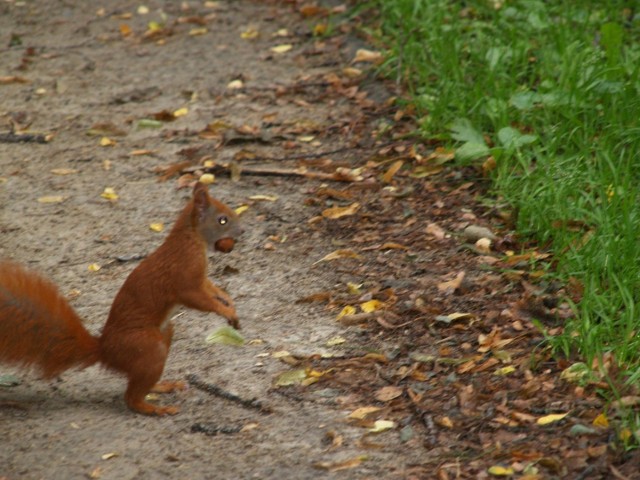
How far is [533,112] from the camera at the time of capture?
5078mm

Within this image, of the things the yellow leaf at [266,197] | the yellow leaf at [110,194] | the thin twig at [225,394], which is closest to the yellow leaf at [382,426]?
the thin twig at [225,394]

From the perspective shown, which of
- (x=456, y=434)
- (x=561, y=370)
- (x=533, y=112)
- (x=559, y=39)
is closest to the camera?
(x=456, y=434)

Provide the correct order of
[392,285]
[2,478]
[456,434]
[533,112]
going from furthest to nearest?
[533,112] → [392,285] → [456,434] → [2,478]

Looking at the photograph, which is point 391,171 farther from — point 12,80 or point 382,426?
point 12,80

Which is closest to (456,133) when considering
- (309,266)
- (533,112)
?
(533,112)

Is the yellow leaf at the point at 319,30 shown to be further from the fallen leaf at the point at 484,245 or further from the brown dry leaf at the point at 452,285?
the brown dry leaf at the point at 452,285

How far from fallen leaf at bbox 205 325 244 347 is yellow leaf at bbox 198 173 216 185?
1.34m

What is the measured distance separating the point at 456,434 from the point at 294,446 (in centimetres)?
51

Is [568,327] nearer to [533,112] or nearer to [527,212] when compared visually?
[527,212]

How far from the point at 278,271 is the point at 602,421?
1.64 m

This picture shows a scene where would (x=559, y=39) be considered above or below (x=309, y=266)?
above

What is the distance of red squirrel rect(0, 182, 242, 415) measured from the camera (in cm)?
324

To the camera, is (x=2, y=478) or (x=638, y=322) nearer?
(x=2, y=478)

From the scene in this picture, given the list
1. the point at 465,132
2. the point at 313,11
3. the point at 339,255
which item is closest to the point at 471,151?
the point at 465,132
